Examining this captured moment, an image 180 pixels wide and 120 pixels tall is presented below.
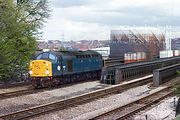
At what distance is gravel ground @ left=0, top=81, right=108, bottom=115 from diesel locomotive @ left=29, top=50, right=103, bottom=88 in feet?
4.64

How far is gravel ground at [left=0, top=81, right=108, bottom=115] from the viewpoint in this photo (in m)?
20.1

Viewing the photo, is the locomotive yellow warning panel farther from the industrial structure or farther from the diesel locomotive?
the industrial structure

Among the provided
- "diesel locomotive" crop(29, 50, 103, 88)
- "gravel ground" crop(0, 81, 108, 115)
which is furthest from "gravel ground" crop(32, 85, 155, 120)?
"diesel locomotive" crop(29, 50, 103, 88)

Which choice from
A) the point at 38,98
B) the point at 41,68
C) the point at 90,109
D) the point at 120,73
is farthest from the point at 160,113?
the point at 120,73

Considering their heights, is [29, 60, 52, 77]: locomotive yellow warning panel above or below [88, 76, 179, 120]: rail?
above

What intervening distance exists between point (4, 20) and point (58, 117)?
23.0 ft

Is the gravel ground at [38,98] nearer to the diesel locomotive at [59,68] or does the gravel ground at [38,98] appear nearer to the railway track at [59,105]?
the railway track at [59,105]

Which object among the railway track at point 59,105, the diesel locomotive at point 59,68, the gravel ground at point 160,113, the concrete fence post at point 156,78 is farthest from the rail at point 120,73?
the gravel ground at point 160,113

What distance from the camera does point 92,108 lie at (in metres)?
19.9

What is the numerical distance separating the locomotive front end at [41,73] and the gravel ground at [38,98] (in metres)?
1.53

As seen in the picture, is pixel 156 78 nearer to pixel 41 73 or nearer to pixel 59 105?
pixel 41 73

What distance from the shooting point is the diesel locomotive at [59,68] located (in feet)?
94.5

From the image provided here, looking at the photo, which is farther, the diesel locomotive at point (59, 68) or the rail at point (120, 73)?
the rail at point (120, 73)

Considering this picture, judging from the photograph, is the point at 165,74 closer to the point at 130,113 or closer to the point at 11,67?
the point at 11,67
